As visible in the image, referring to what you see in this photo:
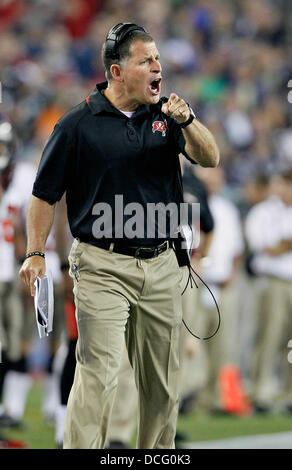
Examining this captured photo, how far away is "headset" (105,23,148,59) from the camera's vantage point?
16.0 feet

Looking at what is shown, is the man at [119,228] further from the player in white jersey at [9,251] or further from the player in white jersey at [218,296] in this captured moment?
the player in white jersey at [218,296]

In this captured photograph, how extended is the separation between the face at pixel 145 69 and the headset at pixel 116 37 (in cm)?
A: 6

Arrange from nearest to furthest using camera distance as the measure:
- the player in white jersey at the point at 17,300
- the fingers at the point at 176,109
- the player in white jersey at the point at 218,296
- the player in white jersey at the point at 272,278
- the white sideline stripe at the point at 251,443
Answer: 1. the fingers at the point at 176,109
2. the white sideline stripe at the point at 251,443
3. the player in white jersey at the point at 17,300
4. the player in white jersey at the point at 218,296
5. the player in white jersey at the point at 272,278

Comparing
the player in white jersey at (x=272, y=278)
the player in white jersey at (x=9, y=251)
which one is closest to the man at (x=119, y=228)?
the player in white jersey at (x=9, y=251)

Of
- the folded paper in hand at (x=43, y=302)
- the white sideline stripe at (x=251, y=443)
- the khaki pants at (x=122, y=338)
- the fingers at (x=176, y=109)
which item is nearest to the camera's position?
the fingers at (x=176, y=109)

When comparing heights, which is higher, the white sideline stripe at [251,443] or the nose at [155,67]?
the nose at [155,67]

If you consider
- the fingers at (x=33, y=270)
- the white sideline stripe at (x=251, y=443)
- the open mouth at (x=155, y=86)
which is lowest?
the white sideline stripe at (x=251, y=443)

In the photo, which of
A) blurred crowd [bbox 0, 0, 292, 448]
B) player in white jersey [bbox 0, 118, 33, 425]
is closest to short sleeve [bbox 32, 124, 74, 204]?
blurred crowd [bbox 0, 0, 292, 448]

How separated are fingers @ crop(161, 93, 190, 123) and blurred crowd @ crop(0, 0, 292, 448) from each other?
2151mm

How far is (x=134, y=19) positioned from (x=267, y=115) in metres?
2.70

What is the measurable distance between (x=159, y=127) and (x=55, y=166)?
524 millimetres

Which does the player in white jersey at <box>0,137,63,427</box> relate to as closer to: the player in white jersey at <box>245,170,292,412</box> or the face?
the player in white jersey at <box>245,170,292,412</box>

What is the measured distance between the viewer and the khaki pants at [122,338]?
4801mm
